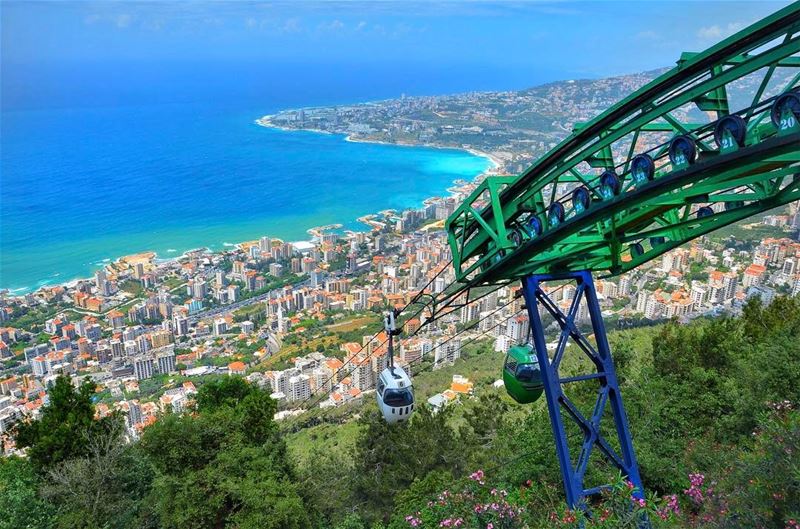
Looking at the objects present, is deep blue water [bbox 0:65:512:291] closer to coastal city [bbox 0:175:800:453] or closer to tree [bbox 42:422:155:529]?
coastal city [bbox 0:175:800:453]

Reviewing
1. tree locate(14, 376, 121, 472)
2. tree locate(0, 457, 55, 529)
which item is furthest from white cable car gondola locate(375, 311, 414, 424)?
tree locate(14, 376, 121, 472)

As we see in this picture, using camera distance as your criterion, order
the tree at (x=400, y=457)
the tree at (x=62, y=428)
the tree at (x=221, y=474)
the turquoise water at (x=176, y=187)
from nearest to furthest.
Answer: the tree at (x=221, y=474) → the tree at (x=62, y=428) → the tree at (x=400, y=457) → the turquoise water at (x=176, y=187)

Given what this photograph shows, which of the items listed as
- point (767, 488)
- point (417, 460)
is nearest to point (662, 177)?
point (767, 488)

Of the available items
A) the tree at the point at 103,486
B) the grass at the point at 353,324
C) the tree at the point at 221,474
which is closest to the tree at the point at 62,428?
the tree at the point at 103,486

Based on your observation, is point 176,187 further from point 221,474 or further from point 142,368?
point 221,474

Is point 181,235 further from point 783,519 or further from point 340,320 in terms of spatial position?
A: point 783,519

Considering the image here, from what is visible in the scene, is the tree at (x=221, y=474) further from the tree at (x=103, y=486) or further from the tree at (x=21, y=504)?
the tree at (x=21, y=504)
